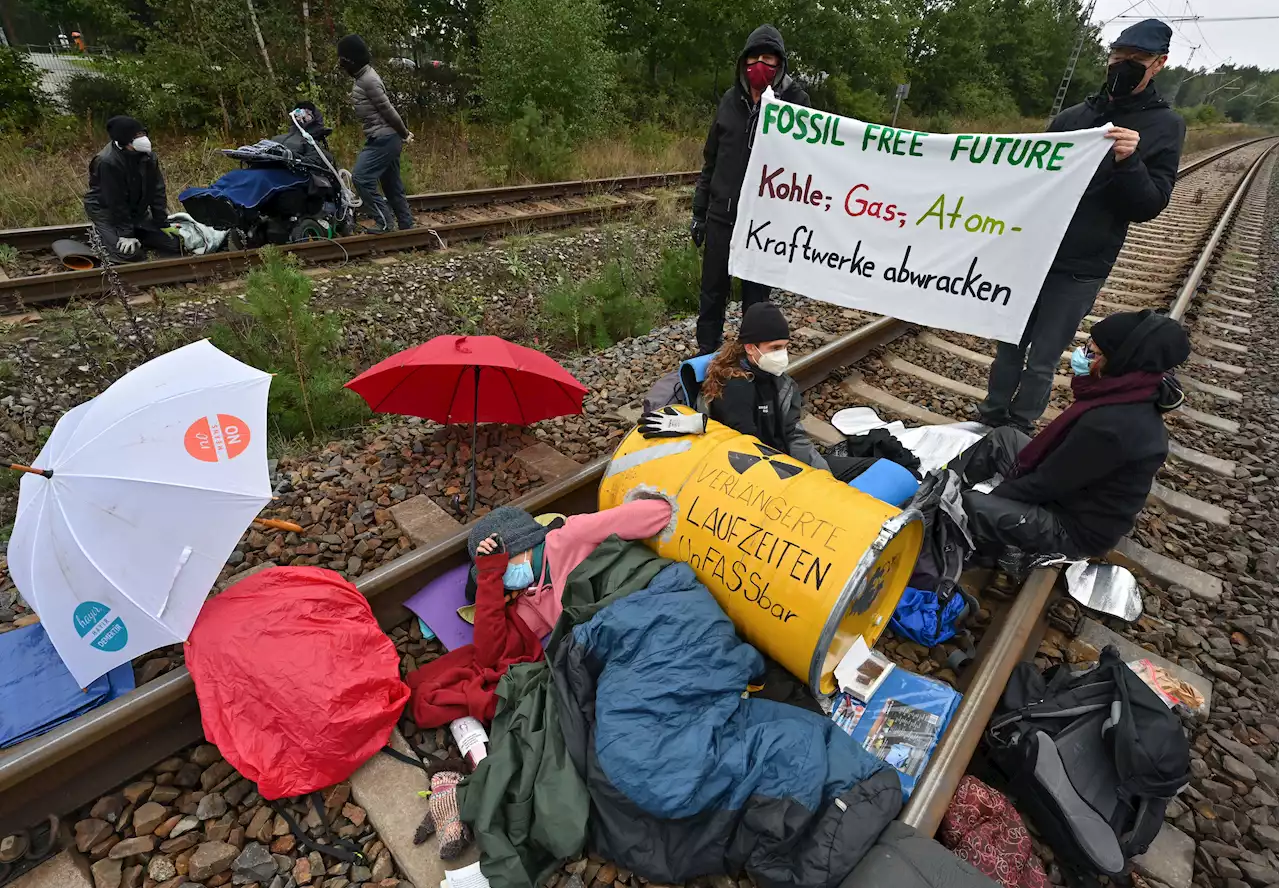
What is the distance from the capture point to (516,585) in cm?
280

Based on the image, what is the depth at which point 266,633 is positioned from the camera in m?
2.38

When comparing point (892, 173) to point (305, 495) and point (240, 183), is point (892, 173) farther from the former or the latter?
point (240, 183)

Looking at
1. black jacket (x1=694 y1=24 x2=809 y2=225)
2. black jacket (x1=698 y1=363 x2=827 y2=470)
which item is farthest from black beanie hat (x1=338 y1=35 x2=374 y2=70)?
black jacket (x1=698 y1=363 x2=827 y2=470)

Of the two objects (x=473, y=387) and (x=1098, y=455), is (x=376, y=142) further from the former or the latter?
(x=1098, y=455)

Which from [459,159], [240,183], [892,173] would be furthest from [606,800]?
[459,159]

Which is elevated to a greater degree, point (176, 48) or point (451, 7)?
point (451, 7)

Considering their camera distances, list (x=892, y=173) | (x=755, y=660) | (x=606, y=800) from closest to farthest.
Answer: (x=606, y=800)
(x=755, y=660)
(x=892, y=173)

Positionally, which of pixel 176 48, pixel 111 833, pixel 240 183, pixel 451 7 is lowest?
pixel 111 833

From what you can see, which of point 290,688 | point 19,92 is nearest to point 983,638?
point 290,688

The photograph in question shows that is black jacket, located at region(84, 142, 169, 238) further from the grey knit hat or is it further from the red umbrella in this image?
the grey knit hat

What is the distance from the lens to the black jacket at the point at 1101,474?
A: 2.93m

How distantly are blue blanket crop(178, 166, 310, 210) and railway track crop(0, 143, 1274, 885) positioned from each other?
18.6 feet

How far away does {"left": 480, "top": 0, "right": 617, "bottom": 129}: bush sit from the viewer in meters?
12.7

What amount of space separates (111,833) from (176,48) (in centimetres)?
1564
